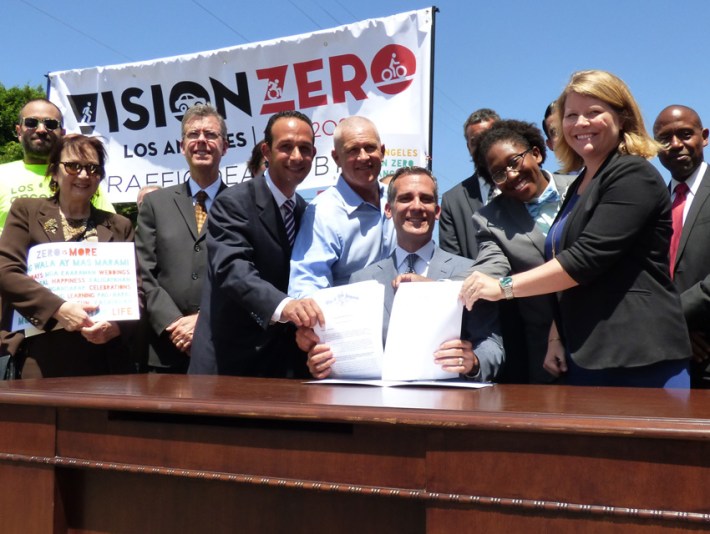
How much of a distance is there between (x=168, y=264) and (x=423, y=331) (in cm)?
172

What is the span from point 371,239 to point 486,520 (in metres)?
1.88

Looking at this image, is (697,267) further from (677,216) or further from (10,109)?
(10,109)

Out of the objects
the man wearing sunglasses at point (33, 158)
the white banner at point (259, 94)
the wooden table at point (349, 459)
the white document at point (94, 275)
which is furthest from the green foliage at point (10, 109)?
the wooden table at point (349, 459)

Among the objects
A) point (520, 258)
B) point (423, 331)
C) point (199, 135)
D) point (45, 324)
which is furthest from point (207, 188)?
point (423, 331)

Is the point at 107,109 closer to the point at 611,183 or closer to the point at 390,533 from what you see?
the point at 611,183

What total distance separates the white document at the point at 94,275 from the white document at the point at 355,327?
108 centimetres

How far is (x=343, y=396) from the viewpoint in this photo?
6.52 feet

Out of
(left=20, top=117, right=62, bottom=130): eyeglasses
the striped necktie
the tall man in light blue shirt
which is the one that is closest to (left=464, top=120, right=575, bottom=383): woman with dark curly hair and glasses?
the tall man in light blue shirt

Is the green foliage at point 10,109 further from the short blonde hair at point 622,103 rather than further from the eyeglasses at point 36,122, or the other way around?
the short blonde hair at point 622,103

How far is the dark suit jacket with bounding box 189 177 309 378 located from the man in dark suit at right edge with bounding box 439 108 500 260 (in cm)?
90

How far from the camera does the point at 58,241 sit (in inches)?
137

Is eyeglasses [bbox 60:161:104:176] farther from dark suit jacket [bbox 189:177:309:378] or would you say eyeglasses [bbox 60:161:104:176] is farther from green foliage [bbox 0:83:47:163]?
green foliage [bbox 0:83:47:163]

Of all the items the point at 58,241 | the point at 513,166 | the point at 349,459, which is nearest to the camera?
the point at 349,459

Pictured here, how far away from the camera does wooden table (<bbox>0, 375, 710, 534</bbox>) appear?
144cm
